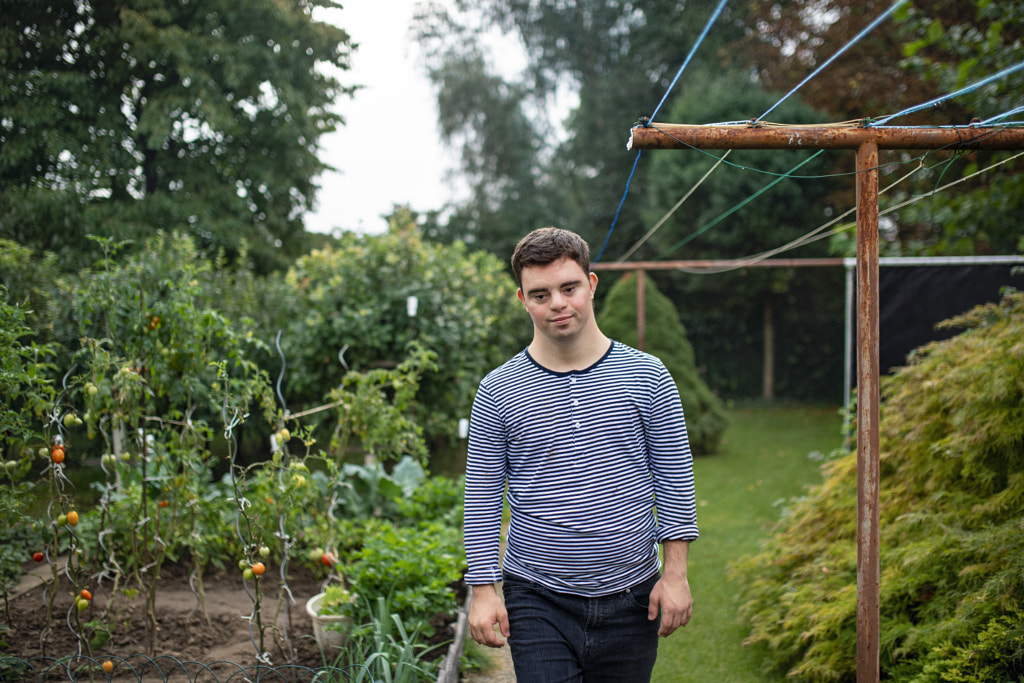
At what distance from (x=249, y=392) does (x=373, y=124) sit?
799 cm

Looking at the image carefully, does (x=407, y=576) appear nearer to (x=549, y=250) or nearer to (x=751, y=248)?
(x=549, y=250)

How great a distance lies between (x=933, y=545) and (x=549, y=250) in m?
2.23

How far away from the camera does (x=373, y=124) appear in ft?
33.1

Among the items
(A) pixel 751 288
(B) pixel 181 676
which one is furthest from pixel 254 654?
(A) pixel 751 288

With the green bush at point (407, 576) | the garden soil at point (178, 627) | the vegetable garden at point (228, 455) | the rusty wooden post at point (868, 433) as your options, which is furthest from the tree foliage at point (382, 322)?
the rusty wooden post at point (868, 433)

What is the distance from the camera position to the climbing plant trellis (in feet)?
7.57

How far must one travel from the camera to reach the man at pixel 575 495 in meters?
1.70

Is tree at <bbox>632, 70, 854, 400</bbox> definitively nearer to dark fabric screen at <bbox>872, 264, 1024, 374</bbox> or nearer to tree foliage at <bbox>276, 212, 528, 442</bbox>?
dark fabric screen at <bbox>872, 264, 1024, 374</bbox>

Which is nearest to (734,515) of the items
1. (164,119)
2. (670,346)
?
(670,346)

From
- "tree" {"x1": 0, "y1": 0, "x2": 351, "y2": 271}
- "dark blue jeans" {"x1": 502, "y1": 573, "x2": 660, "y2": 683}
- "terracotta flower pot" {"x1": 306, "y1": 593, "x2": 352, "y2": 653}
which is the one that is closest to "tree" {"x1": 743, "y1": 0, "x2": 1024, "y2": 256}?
"dark blue jeans" {"x1": 502, "y1": 573, "x2": 660, "y2": 683}

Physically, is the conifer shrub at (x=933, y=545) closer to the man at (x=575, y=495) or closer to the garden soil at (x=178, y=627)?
the man at (x=575, y=495)

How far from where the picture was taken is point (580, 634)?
1702 mm

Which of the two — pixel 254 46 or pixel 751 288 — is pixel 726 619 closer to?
pixel 254 46

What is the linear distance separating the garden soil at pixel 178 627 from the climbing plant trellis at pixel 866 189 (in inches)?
71.6
